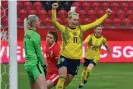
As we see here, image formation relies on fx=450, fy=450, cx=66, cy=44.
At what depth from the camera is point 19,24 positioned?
2059 cm

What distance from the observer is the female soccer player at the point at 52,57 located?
339 inches

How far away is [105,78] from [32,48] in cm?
619

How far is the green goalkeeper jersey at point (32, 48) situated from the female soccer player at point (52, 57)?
131 centimetres

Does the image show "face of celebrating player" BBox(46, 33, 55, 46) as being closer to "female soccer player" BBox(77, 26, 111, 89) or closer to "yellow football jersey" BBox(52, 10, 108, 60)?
"yellow football jersey" BBox(52, 10, 108, 60)

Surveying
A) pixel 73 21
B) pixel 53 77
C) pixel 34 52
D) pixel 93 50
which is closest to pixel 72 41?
pixel 73 21

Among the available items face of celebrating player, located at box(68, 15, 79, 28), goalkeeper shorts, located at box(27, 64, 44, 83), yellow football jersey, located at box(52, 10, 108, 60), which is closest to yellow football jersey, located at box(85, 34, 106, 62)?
yellow football jersey, located at box(52, 10, 108, 60)

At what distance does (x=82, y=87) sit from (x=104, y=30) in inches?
326

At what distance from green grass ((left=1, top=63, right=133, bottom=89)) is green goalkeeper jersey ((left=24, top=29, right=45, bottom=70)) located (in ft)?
8.46

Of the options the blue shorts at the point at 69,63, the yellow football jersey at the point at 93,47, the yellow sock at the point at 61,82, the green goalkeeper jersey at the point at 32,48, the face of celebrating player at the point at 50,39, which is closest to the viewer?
the green goalkeeper jersey at the point at 32,48

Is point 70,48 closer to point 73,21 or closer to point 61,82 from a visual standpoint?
point 73,21

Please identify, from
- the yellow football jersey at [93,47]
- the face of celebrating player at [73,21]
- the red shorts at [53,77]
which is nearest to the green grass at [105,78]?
the yellow football jersey at [93,47]

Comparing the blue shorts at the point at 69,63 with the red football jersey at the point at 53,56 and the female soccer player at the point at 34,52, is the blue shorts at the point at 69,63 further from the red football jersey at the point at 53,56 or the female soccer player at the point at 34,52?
the female soccer player at the point at 34,52

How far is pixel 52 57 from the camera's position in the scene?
8656mm

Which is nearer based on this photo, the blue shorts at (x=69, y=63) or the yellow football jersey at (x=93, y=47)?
the blue shorts at (x=69, y=63)
